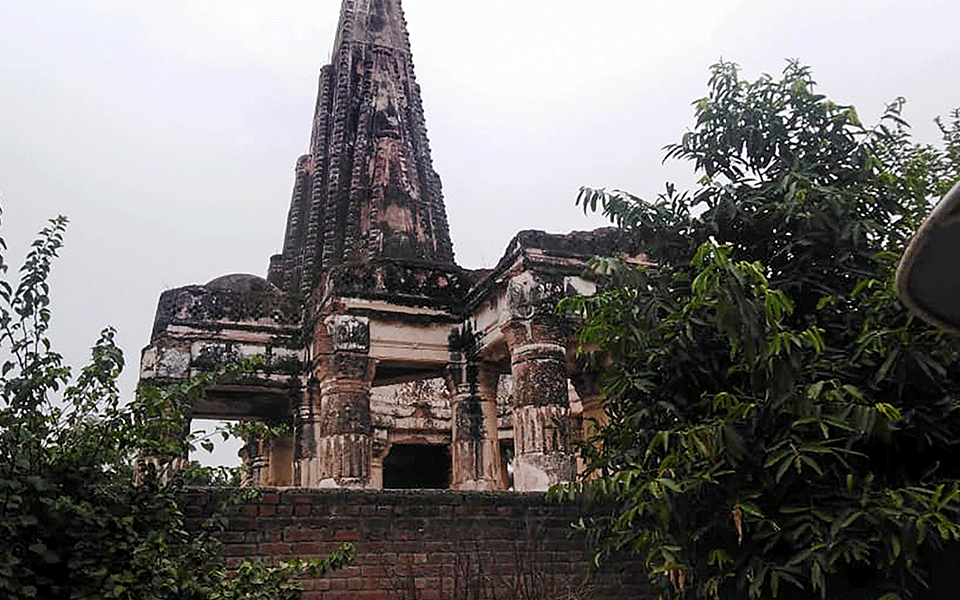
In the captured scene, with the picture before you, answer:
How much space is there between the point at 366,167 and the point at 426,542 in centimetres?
890

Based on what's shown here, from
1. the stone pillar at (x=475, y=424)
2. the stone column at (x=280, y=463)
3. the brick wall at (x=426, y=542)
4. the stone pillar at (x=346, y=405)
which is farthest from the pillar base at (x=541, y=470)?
the stone column at (x=280, y=463)

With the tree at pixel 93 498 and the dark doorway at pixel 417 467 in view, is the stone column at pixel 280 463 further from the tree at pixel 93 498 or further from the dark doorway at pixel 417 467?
the tree at pixel 93 498

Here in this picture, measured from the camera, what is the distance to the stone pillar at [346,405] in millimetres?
9797

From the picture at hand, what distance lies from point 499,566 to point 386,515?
3.03ft

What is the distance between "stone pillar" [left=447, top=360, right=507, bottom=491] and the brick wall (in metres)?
4.30

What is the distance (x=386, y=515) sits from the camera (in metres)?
6.24

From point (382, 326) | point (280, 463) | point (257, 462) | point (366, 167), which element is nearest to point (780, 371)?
point (382, 326)

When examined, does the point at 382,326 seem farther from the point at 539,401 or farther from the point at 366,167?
the point at 366,167

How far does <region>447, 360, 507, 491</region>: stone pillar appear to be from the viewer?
36.2ft

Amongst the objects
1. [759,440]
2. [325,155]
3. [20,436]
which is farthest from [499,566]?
[325,155]

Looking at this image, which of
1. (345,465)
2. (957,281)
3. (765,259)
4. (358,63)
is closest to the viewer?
(957,281)

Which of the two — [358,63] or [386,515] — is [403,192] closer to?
[358,63]

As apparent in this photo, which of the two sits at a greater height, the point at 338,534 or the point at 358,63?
the point at 358,63

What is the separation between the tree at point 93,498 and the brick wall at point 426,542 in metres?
0.43
